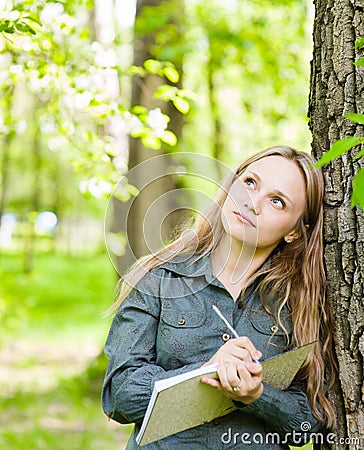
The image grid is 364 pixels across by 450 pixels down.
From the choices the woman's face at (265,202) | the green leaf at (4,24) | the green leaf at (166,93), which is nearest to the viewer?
the woman's face at (265,202)

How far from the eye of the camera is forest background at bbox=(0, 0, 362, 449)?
10.8 ft

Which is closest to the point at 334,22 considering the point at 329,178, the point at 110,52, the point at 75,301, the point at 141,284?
the point at 329,178

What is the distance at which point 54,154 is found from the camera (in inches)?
760

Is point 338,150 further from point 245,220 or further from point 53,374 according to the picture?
point 53,374

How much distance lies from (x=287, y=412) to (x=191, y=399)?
33 cm

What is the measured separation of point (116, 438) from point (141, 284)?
4.67 meters

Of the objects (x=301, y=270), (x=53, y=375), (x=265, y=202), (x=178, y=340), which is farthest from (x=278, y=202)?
(x=53, y=375)

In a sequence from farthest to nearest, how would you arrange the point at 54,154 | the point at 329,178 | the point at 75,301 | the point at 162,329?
the point at 54,154 → the point at 75,301 → the point at 329,178 → the point at 162,329

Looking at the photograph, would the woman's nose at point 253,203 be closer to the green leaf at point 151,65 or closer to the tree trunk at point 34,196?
the green leaf at point 151,65

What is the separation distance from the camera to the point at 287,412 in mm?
1925

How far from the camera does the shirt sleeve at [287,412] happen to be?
6.19ft

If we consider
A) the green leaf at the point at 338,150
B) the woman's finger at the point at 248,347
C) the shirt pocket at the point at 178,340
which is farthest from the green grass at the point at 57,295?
the green leaf at the point at 338,150

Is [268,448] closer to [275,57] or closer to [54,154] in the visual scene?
[275,57]

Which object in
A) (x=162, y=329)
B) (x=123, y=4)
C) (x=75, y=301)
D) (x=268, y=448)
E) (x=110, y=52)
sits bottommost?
(x=75, y=301)
